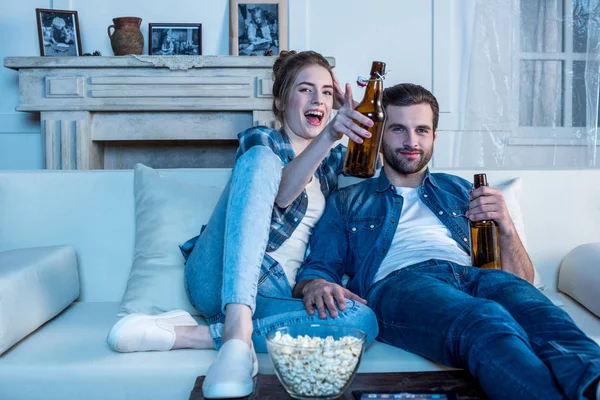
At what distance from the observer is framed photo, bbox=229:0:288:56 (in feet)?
12.7

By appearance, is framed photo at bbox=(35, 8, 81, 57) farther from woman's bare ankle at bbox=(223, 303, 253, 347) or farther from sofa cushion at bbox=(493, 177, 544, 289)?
woman's bare ankle at bbox=(223, 303, 253, 347)

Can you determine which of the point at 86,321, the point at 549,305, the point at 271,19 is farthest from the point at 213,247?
the point at 271,19

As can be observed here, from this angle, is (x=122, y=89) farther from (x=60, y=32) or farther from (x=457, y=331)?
(x=457, y=331)

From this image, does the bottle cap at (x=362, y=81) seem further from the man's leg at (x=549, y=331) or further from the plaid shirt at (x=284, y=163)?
the man's leg at (x=549, y=331)

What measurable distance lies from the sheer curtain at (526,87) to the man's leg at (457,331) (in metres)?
2.56

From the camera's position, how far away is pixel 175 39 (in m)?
3.89

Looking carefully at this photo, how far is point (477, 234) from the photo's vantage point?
1671 millimetres

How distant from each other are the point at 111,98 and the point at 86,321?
7.33ft

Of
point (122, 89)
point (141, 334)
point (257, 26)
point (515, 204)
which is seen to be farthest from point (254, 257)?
point (257, 26)

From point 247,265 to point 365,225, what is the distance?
501mm

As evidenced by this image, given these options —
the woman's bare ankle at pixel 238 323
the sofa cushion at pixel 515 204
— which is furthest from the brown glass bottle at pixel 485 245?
the woman's bare ankle at pixel 238 323

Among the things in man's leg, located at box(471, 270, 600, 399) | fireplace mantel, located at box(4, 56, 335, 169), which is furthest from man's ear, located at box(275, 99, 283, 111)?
fireplace mantel, located at box(4, 56, 335, 169)

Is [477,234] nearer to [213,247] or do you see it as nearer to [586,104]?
[213,247]

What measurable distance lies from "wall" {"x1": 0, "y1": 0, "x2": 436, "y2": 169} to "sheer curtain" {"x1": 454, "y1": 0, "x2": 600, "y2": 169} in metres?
0.33
